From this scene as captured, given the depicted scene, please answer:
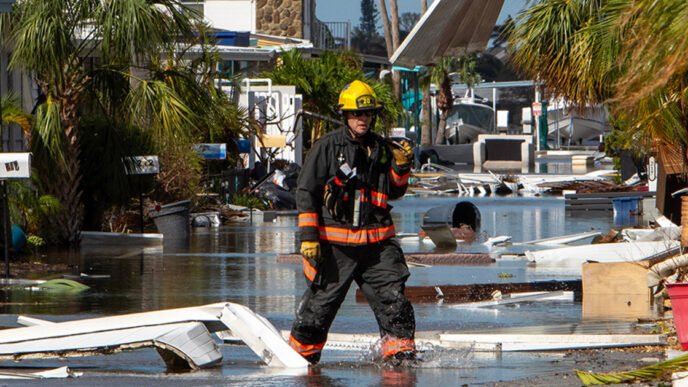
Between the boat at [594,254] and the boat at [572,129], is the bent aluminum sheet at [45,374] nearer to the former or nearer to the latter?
the boat at [594,254]

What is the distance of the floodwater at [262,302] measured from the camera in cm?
758

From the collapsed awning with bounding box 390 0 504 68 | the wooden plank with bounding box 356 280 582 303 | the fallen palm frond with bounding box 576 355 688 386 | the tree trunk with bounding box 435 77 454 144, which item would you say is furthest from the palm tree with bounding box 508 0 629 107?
the tree trunk with bounding box 435 77 454 144

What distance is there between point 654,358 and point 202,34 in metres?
16.7

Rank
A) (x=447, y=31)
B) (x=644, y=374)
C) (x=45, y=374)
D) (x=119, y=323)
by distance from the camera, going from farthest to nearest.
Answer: (x=447, y=31), (x=119, y=323), (x=45, y=374), (x=644, y=374)

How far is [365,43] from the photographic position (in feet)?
435

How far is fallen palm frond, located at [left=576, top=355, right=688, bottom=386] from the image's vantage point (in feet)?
20.7

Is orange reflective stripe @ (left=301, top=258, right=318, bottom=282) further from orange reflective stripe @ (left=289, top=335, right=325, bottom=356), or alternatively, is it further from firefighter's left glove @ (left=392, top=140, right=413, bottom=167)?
A: firefighter's left glove @ (left=392, top=140, right=413, bottom=167)

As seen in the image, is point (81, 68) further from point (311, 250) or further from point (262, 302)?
point (311, 250)

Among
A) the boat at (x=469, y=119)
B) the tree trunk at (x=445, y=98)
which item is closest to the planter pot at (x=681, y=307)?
the tree trunk at (x=445, y=98)

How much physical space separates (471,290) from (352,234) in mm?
4259

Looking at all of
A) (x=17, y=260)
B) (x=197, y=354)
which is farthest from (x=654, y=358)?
(x=17, y=260)

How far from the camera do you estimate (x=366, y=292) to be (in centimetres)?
789

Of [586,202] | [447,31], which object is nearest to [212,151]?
[586,202]

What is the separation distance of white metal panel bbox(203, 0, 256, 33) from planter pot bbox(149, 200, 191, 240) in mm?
27283
